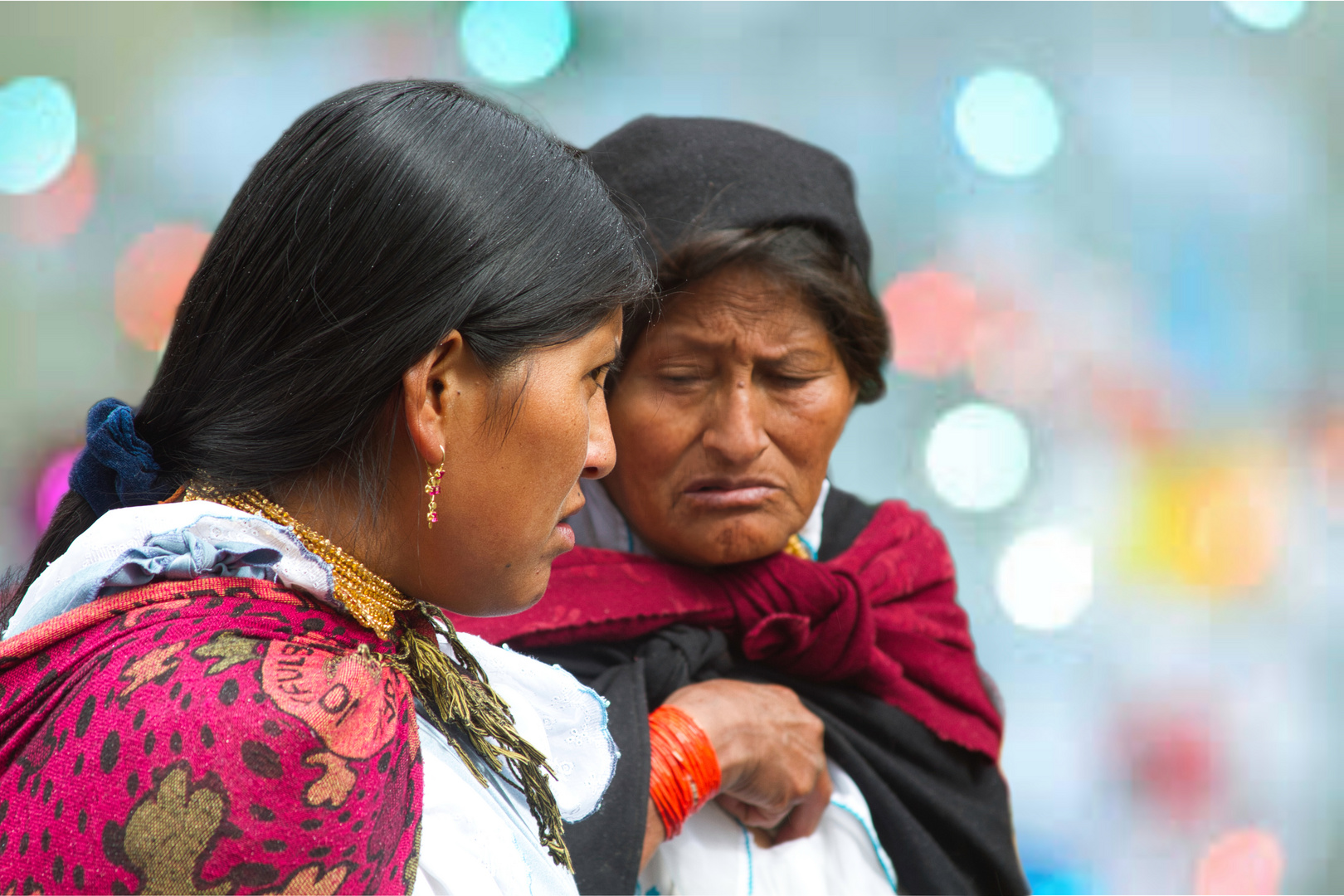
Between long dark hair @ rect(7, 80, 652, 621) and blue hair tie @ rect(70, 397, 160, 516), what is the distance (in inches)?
0.6

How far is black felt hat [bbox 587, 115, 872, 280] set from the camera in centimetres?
140

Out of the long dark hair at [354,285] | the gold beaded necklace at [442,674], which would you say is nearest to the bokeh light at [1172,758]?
the gold beaded necklace at [442,674]

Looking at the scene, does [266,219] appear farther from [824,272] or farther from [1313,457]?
[1313,457]

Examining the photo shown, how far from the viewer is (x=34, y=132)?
2.24m

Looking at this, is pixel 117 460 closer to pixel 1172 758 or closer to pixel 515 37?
pixel 515 37

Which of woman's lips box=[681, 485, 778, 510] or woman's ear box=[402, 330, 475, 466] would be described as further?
woman's lips box=[681, 485, 778, 510]

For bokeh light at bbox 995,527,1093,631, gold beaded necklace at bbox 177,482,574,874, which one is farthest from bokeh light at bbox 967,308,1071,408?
gold beaded necklace at bbox 177,482,574,874

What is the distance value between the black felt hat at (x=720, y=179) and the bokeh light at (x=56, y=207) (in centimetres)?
136

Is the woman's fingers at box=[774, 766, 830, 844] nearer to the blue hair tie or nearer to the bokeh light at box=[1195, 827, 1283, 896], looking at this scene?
the blue hair tie

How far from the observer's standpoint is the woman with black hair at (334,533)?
2.18 ft

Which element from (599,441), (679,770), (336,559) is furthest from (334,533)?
(679,770)

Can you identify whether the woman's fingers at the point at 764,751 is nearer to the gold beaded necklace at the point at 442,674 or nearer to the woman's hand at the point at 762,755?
the woman's hand at the point at 762,755

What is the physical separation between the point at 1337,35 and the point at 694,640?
7.63 ft

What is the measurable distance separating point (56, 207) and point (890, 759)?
2.01 m
